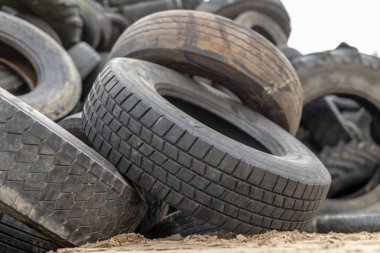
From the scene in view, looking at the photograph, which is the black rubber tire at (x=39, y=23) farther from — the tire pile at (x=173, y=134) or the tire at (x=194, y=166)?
the tire at (x=194, y=166)

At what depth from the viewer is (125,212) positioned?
1882mm

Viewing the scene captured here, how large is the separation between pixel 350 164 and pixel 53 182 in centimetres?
264

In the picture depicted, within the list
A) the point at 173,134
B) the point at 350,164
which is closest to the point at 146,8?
the point at 350,164

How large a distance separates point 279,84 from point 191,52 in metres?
0.51

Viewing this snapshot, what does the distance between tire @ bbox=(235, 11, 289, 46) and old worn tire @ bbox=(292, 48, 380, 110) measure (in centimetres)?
142

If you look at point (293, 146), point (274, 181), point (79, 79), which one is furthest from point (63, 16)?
point (274, 181)

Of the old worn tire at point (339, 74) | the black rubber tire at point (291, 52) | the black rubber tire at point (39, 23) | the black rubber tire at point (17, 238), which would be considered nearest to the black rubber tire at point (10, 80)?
the black rubber tire at point (39, 23)

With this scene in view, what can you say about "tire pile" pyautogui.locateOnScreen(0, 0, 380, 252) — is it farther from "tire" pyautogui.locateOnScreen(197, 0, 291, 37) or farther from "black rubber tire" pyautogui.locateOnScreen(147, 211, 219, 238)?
"tire" pyautogui.locateOnScreen(197, 0, 291, 37)

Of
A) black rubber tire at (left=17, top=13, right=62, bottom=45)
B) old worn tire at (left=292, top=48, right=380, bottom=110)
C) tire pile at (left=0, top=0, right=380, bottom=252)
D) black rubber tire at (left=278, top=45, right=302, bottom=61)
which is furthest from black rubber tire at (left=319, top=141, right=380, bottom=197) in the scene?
black rubber tire at (left=17, top=13, right=62, bottom=45)

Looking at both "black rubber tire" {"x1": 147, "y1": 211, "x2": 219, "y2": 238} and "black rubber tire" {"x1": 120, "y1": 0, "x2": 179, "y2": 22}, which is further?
"black rubber tire" {"x1": 120, "y1": 0, "x2": 179, "y2": 22}

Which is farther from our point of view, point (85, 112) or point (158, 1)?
point (158, 1)

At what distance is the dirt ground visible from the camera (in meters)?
1.46

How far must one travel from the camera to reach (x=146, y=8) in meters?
4.97

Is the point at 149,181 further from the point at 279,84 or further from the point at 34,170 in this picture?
the point at 279,84
